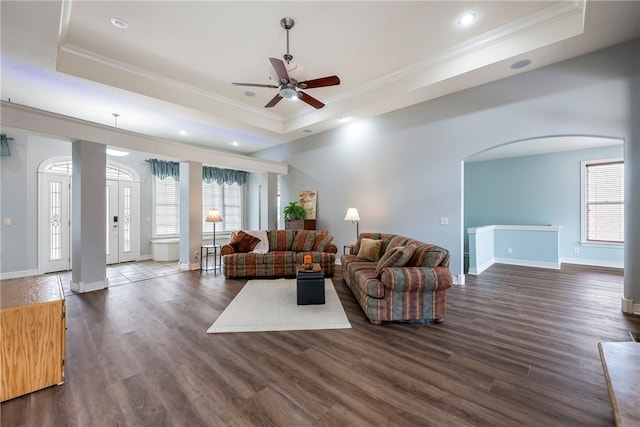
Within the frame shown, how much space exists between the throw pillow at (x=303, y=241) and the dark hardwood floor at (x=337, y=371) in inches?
86.8

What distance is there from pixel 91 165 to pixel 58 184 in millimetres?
2356

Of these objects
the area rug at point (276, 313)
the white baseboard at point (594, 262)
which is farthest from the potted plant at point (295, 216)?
the white baseboard at point (594, 262)

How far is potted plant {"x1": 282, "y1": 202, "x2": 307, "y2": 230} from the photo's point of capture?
7.02 meters

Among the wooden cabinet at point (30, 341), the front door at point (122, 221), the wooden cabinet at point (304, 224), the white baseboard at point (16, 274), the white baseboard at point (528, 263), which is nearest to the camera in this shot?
the wooden cabinet at point (30, 341)

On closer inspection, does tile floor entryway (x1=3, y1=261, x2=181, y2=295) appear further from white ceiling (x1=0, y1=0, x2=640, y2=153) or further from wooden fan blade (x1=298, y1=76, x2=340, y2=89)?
wooden fan blade (x1=298, y1=76, x2=340, y2=89)

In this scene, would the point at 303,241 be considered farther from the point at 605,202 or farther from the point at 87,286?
the point at 605,202

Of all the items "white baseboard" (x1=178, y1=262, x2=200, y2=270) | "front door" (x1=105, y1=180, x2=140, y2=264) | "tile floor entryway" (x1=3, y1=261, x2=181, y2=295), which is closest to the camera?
"tile floor entryway" (x1=3, y1=261, x2=181, y2=295)

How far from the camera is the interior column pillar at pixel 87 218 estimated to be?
4316mm

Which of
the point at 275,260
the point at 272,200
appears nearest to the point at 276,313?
the point at 275,260

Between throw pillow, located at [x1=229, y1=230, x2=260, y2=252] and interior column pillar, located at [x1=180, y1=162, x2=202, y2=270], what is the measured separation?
113 centimetres

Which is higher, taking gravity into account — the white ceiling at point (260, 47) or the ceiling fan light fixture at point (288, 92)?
the white ceiling at point (260, 47)

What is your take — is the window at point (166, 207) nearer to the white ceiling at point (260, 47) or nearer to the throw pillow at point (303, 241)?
the white ceiling at point (260, 47)

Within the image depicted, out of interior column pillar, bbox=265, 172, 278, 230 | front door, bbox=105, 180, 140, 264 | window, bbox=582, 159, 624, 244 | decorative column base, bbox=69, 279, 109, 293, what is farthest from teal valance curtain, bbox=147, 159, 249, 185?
window, bbox=582, 159, 624, 244

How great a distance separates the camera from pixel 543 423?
5.36ft
